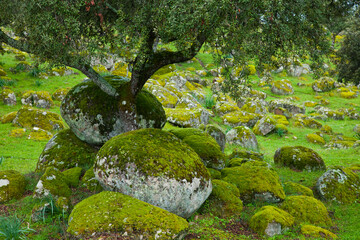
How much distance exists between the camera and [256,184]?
34.4ft

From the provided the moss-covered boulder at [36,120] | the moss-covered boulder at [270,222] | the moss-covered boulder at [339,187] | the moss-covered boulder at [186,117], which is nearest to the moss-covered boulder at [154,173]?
the moss-covered boulder at [270,222]

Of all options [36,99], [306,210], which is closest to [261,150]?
[306,210]

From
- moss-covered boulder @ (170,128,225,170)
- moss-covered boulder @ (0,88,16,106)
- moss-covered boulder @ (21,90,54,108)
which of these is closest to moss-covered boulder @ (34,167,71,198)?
moss-covered boulder @ (170,128,225,170)

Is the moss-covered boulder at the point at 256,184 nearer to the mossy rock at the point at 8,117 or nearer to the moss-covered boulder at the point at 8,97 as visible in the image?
the mossy rock at the point at 8,117

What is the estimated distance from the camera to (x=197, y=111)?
80.9 feet

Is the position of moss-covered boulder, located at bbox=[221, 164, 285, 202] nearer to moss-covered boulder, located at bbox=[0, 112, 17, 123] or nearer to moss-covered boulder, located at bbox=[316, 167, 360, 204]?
Answer: moss-covered boulder, located at bbox=[316, 167, 360, 204]

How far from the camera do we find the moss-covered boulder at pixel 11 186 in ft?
30.1

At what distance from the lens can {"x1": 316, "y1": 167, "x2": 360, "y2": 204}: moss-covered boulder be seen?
Answer: 37.2 feet

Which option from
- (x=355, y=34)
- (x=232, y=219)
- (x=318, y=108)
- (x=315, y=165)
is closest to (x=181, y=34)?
(x=232, y=219)

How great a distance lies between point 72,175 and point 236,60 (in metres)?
7.87

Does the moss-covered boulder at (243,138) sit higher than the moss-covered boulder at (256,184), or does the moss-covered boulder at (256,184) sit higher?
the moss-covered boulder at (256,184)

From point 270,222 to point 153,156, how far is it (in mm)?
4092

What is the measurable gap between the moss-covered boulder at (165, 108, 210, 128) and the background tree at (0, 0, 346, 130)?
12321 millimetres

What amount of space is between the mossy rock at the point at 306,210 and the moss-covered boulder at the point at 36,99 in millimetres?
23358
